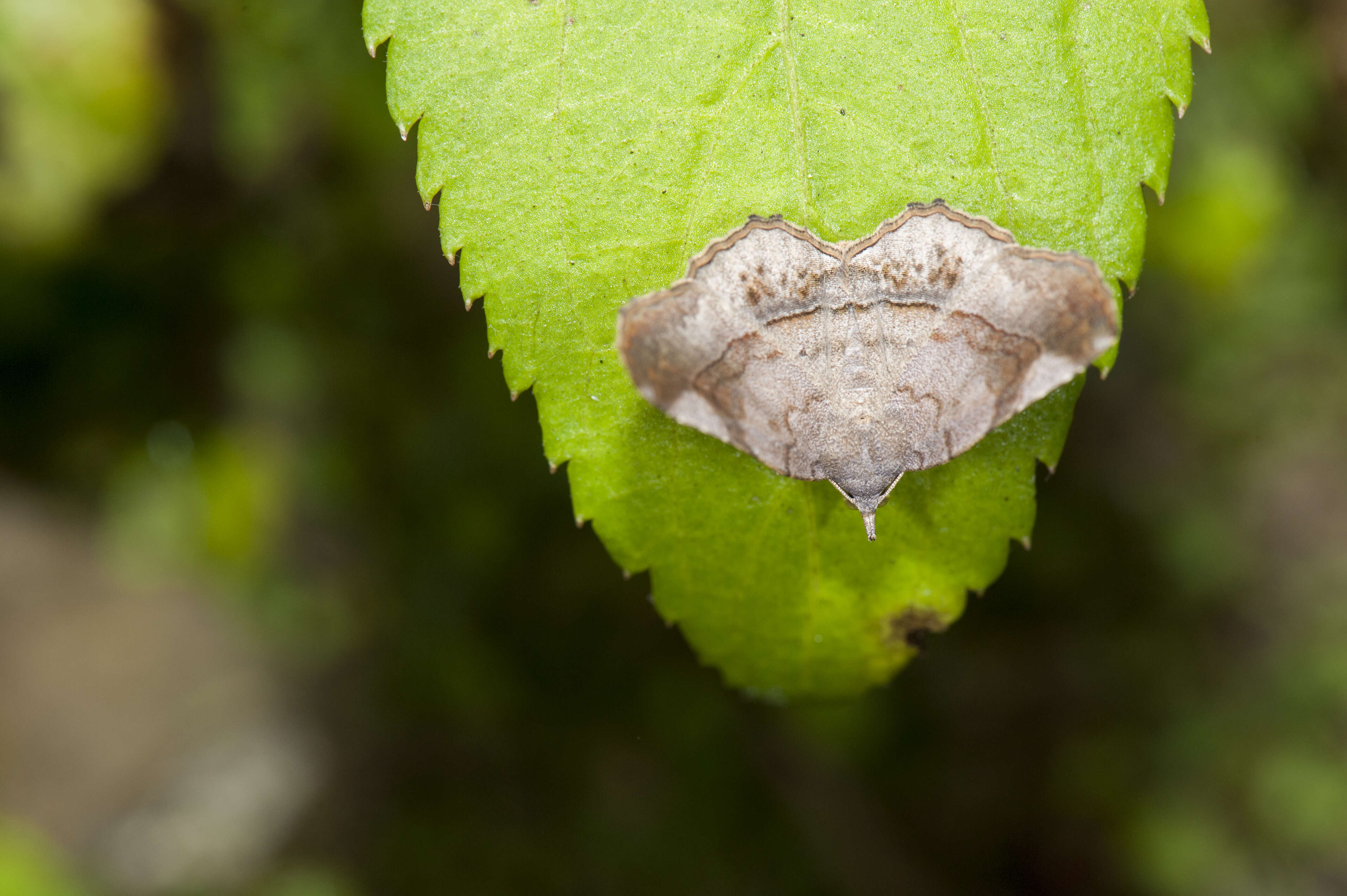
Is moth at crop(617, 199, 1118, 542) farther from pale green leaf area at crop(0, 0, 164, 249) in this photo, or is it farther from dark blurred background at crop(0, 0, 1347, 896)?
pale green leaf area at crop(0, 0, 164, 249)

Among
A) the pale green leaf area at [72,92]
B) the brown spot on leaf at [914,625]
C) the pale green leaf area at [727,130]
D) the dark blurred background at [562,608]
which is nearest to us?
the pale green leaf area at [727,130]

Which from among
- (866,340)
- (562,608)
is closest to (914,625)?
(866,340)

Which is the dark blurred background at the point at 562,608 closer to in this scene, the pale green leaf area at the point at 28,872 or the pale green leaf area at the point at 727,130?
the pale green leaf area at the point at 28,872

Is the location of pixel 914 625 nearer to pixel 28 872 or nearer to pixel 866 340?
pixel 866 340

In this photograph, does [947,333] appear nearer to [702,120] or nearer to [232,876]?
[702,120]

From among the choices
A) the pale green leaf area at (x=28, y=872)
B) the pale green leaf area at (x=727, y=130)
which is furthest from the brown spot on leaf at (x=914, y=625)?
the pale green leaf area at (x=28, y=872)

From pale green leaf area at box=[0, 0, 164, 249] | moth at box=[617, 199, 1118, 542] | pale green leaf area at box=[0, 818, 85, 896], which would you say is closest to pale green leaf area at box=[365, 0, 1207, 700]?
moth at box=[617, 199, 1118, 542]
